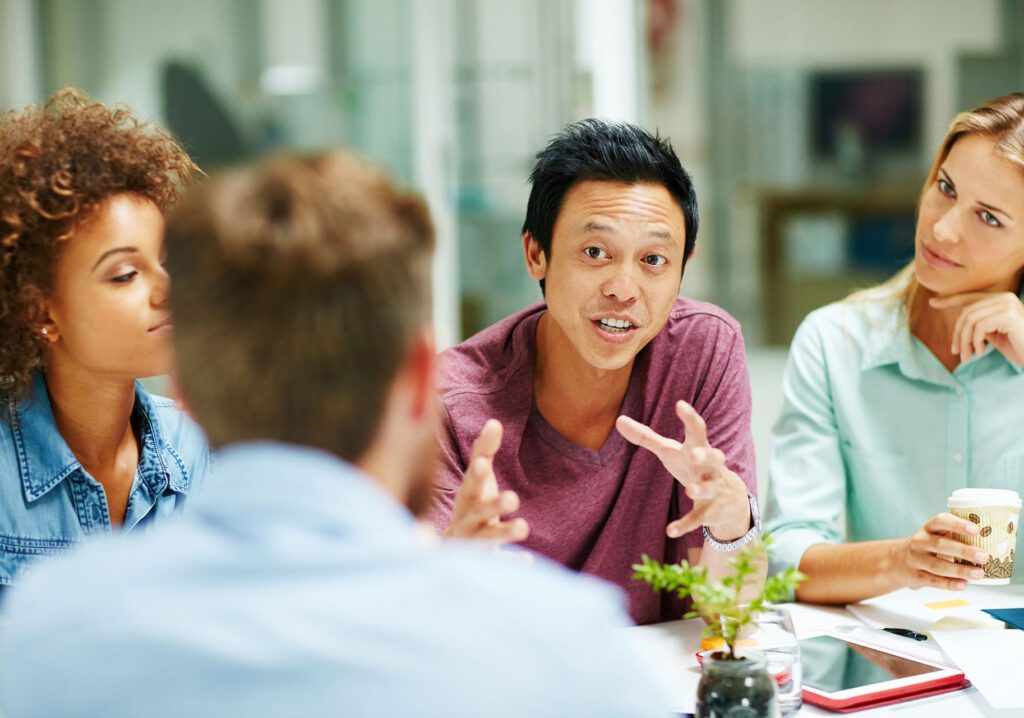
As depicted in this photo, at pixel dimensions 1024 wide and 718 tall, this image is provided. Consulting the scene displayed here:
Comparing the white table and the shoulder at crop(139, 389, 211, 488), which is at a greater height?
the shoulder at crop(139, 389, 211, 488)

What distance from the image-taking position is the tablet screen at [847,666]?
1461mm

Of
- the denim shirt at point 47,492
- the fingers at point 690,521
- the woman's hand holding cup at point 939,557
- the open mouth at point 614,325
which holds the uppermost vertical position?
the open mouth at point 614,325

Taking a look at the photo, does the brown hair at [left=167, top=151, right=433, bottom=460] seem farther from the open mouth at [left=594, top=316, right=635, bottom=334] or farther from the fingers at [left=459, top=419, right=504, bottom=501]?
the open mouth at [left=594, top=316, right=635, bottom=334]

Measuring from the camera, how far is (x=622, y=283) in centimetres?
184

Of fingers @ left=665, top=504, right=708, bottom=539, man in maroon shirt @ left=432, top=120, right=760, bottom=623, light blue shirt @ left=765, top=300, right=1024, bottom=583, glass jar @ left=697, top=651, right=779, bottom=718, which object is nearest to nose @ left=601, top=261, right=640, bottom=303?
man in maroon shirt @ left=432, top=120, right=760, bottom=623

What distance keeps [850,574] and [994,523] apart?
0.27m

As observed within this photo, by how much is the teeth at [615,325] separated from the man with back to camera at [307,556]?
3.33 ft

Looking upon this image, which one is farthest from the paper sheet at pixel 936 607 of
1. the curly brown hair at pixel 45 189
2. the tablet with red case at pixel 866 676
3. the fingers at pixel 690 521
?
the curly brown hair at pixel 45 189

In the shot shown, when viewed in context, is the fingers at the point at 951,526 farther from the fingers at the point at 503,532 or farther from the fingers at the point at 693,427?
the fingers at the point at 503,532

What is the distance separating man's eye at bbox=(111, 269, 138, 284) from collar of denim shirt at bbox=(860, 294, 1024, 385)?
1.39 meters

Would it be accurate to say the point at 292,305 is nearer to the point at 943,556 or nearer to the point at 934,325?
the point at 943,556

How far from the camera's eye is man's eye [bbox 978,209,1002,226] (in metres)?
2.02

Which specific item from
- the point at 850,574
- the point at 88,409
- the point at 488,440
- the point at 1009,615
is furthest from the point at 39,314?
the point at 1009,615

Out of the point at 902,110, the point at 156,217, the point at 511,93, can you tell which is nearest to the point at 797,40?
the point at 902,110
